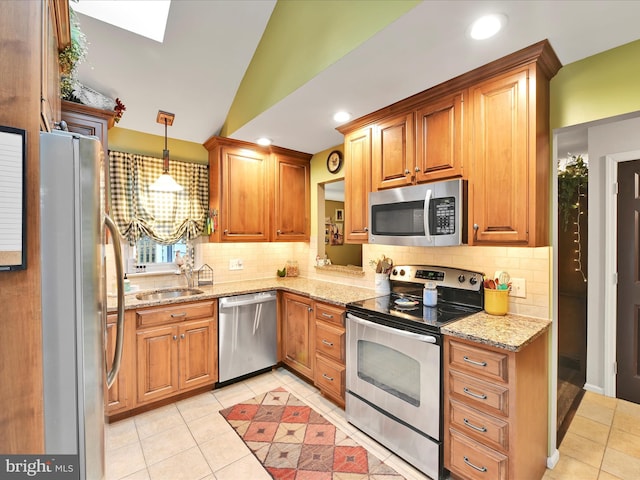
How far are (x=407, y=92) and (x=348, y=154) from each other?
0.78m

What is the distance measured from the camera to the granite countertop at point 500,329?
1.51m

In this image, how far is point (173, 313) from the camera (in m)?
2.54

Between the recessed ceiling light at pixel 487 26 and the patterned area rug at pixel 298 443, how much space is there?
2.48m

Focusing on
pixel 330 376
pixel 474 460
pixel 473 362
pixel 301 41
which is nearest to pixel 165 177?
pixel 301 41

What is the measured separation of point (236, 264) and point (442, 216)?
7.79ft

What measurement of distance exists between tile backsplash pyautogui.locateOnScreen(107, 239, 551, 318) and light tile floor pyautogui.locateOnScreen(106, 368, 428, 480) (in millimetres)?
1173

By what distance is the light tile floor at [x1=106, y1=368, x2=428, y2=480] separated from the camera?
186cm

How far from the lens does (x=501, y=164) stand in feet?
5.89

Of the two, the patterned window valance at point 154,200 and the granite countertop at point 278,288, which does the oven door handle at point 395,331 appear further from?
the patterned window valance at point 154,200

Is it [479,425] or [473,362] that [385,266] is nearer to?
[473,362]

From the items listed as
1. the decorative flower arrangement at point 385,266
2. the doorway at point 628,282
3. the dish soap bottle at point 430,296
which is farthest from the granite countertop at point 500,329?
the doorway at point 628,282

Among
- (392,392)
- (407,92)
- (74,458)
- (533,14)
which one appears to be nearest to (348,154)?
(407,92)

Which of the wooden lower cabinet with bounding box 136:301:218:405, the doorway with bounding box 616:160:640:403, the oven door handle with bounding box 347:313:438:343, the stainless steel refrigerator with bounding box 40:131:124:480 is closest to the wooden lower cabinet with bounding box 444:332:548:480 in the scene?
the oven door handle with bounding box 347:313:438:343

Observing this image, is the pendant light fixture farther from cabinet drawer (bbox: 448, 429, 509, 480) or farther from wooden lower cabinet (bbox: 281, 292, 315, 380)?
cabinet drawer (bbox: 448, 429, 509, 480)
